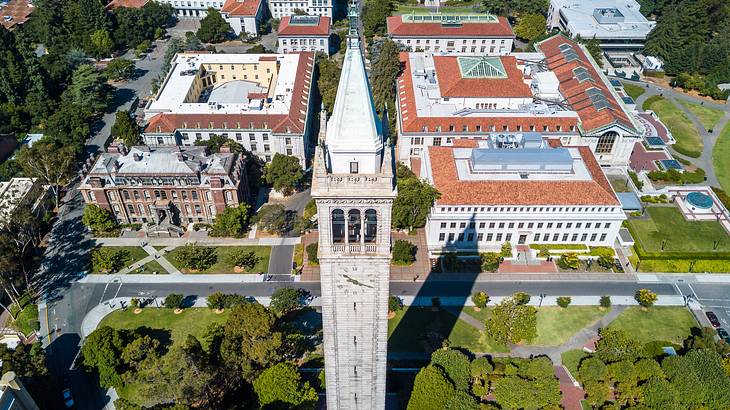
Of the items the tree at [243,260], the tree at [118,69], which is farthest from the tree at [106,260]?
the tree at [118,69]

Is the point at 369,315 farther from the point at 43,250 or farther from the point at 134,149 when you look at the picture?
the point at 43,250

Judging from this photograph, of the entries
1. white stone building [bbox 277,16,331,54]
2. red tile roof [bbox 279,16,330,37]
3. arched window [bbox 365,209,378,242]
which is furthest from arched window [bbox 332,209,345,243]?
red tile roof [bbox 279,16,330,37]

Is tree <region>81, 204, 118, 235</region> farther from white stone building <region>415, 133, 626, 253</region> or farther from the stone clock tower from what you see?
the stone clock tower

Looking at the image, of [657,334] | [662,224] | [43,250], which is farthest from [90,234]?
[662,224]

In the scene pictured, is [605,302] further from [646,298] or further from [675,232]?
[675,232]

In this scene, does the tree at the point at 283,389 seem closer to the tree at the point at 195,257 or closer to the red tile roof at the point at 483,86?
the tree at the point at 195,257

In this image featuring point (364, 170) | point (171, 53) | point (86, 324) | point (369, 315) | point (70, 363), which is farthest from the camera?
point (171, 53)
